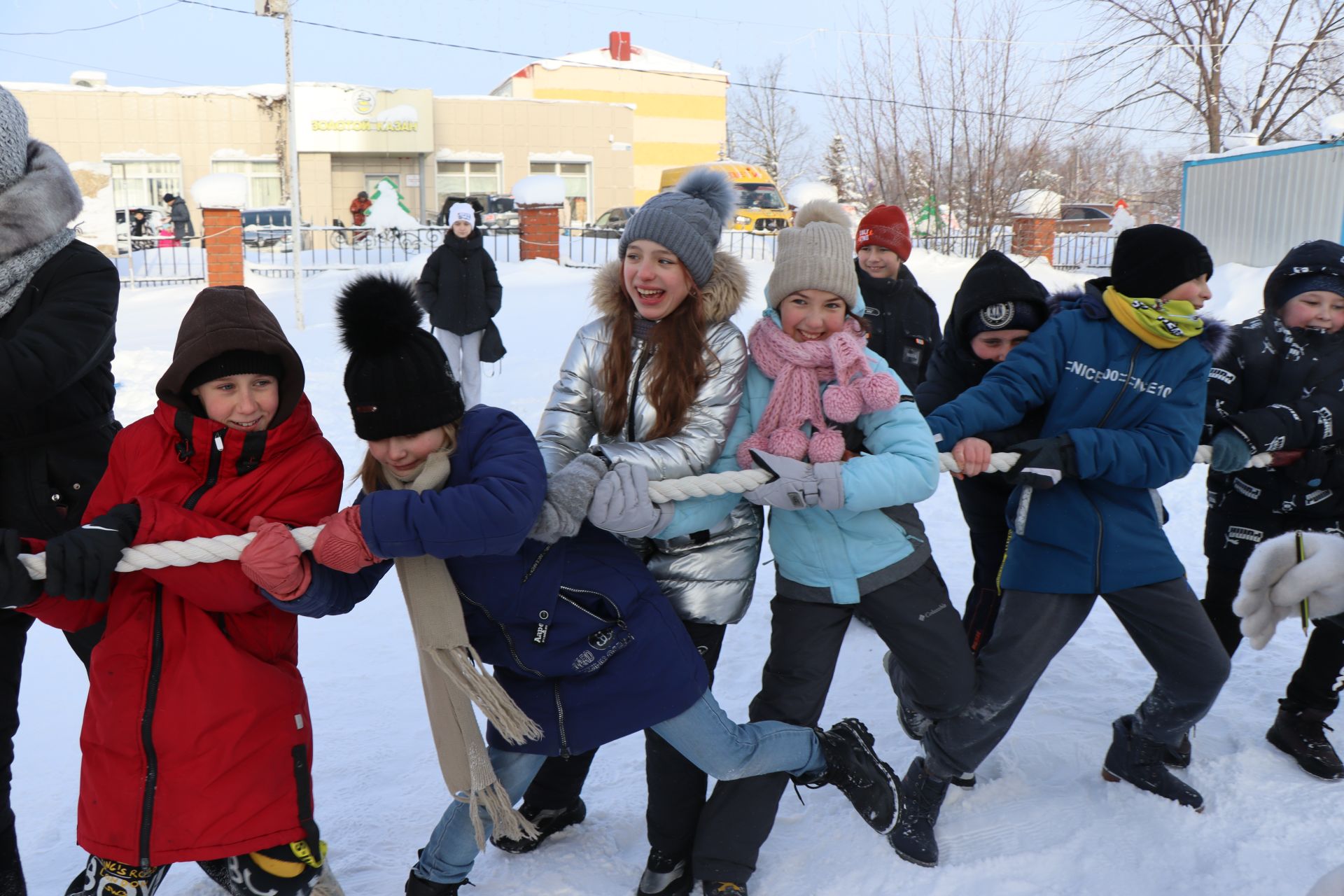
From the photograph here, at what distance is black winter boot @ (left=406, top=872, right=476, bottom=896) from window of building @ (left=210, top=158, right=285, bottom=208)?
35.5 metres

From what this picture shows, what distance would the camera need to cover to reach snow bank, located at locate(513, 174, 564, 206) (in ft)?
59.2

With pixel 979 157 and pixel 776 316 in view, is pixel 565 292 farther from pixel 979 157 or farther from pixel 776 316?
pixel 776 316

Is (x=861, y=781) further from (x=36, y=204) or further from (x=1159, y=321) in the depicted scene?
(x=36, y=204)

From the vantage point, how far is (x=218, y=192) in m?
15.0

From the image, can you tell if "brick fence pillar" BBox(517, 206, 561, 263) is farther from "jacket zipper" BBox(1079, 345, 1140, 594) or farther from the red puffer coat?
the red puffer coat

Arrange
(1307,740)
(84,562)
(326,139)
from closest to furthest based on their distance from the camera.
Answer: (84,562) < (1307,740) < (326,139)

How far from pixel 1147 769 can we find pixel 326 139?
116 feet

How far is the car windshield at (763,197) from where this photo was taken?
23500 millimetres

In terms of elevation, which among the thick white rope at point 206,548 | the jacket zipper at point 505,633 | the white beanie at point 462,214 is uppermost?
the white beanie at point 462,214

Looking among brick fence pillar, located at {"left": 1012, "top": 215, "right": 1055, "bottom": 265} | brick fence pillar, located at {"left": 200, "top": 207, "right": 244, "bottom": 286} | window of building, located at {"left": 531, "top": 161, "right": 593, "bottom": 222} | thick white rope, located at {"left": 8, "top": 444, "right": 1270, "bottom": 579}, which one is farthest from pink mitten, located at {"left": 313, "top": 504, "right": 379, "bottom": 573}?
window of building, located at {"left": 531, "top": 161, "right": 593, "bottom": 222}

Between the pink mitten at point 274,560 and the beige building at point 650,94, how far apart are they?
134 feet

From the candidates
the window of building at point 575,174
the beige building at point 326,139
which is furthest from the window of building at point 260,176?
the window of building at point 575,174

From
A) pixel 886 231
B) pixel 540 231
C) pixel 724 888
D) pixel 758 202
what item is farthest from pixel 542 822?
pixel 758 202

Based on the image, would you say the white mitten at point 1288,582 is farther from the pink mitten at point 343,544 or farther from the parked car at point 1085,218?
the parked car at point 1085,218
